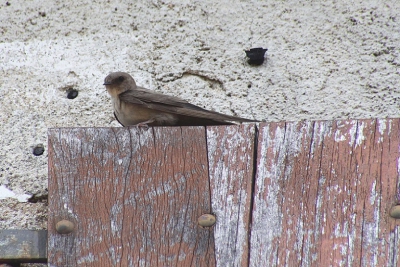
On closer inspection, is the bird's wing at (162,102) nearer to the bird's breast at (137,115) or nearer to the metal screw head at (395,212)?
the bird's breast at (137,115)

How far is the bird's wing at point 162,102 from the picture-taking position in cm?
305

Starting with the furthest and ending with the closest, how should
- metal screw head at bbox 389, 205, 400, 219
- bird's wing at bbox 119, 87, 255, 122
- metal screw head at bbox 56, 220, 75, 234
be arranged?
1. bird's wing at bbox 119, 87, 255, 122
2. metal screw head at bbox 56, 220, 75, 234
3. metal screw head at bbox 389, 205, 400, 219

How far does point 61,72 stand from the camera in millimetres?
3521

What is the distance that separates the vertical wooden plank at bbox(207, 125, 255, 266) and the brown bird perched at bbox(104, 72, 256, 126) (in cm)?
47

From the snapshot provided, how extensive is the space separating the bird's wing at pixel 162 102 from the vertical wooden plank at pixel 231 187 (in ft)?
1.08

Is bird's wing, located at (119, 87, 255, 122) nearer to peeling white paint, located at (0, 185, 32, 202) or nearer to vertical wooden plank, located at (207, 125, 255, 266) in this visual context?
vertical wooden plank, located at (207, 125, 255, 266)

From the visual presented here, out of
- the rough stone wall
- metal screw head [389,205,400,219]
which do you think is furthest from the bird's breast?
metal screw head [389,205,400,219]

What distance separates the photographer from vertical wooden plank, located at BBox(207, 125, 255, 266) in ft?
8.09

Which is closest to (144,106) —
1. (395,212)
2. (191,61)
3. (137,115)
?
(137,115)

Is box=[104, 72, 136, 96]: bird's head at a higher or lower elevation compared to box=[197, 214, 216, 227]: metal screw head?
higher

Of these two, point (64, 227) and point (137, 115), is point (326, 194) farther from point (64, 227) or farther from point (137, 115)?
point (137, 115)

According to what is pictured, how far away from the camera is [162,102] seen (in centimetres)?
320

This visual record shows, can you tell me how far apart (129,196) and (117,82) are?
907 millimetres

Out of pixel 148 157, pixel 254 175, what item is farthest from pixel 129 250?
pixel 254 175
